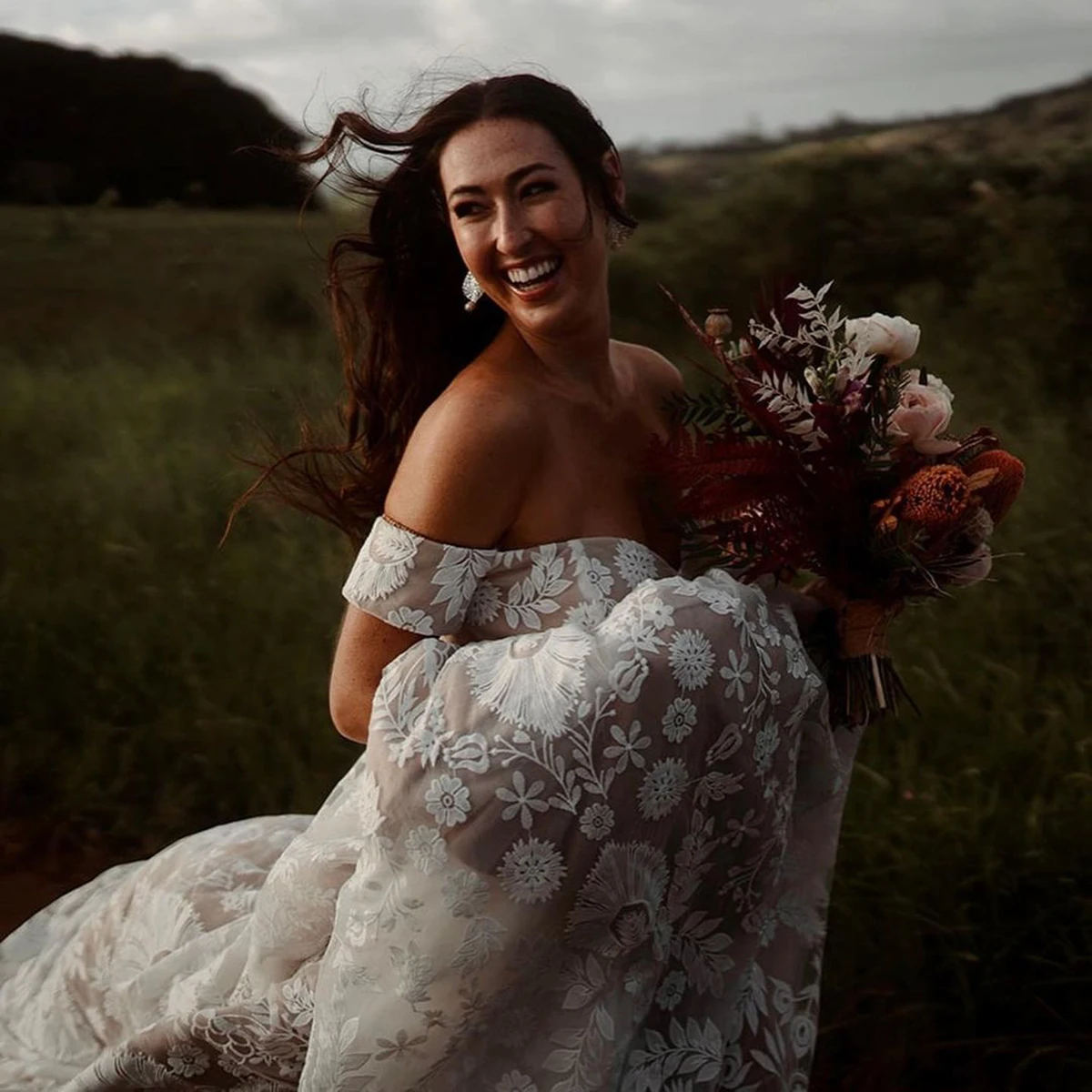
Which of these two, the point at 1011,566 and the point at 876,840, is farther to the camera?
the point at 1011,566

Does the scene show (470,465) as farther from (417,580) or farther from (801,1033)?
(801,1033)

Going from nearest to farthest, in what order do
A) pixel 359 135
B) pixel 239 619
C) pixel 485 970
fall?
1. pixel 485 970
2. pixel 359 135
3. pixel 239 619

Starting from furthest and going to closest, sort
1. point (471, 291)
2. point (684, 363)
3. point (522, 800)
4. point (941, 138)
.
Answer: point (941, 138), point (684, 363), point (471, 291), point (522, 800)

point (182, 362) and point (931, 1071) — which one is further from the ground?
point (182, 362)

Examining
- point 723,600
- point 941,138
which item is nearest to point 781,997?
point 723,600

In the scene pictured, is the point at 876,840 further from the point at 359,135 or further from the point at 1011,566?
the point at 359,135

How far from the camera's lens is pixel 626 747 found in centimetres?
196

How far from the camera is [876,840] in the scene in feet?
10.2

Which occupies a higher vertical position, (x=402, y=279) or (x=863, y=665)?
(x=402, y=279)

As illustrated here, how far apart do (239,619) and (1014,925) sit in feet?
7.84

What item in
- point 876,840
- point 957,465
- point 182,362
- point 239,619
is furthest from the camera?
point 182,362

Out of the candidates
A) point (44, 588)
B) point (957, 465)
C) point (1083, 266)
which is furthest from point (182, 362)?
point (957, 465)

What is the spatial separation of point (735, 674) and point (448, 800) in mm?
410

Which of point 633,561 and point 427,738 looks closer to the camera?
point 427,738
